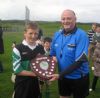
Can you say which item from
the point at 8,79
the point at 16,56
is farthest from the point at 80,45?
the point at 8,79

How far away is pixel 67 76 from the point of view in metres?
6.48

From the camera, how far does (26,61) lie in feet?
20.5

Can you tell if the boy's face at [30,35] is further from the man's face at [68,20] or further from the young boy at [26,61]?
the man's face at [68,20]

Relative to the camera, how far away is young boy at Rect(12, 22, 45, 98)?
6.20 m

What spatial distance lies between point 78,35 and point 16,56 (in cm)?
101

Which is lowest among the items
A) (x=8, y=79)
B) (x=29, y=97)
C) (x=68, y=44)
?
(x=8, y=79)

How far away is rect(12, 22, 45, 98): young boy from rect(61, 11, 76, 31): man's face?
1.45 feet

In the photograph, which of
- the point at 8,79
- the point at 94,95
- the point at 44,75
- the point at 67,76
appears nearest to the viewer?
the point at 44,75

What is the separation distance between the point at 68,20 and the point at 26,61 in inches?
35.7

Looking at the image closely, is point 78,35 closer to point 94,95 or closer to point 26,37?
point 26,37

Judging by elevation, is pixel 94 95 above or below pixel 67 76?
below

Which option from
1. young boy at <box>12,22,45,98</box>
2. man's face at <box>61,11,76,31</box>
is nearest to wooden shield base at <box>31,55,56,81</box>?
young boy at <box>12,22,45,98</box>

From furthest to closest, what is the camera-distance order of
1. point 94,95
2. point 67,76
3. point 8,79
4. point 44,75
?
point 8,79 → point 94,95 → point 67,76 → point 44,75

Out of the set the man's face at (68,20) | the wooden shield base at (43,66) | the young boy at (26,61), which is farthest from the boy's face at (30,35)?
the man's face at (68,20)
